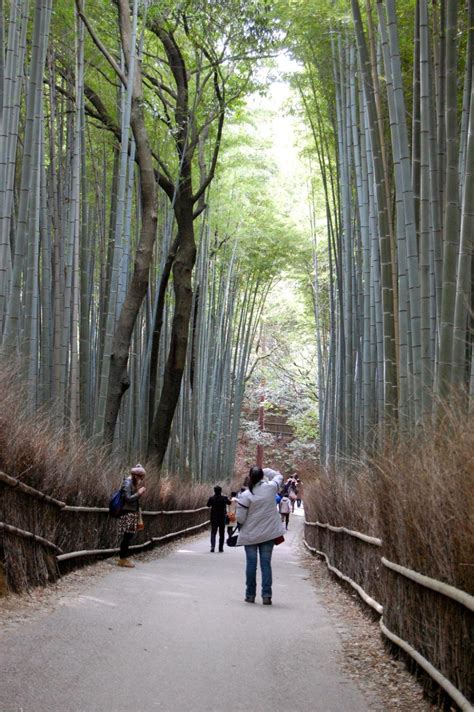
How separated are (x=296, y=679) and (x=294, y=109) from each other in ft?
33.1

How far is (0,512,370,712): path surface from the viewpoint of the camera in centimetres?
318

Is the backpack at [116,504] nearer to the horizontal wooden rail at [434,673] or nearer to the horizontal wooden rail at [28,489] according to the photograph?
the horizontal wooden rail at [28,489]

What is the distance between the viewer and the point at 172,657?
391 centimetres

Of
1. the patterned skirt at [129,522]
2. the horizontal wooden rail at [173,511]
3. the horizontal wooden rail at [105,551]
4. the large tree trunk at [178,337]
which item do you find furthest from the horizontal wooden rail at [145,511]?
the large tree trunk at [178,337]

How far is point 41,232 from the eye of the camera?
320 inches

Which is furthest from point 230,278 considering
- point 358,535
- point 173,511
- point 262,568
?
point 358,535

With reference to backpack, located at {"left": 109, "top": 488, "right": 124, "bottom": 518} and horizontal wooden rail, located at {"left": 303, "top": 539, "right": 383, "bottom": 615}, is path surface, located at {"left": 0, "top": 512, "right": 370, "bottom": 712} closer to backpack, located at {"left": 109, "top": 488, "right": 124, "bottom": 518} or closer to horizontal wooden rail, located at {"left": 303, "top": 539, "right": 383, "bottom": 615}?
horizontal wooden rail, located at {"left": 303, "top": 539, "right": 383, "bottom": 615}

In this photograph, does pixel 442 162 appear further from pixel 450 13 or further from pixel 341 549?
pixel 341 549

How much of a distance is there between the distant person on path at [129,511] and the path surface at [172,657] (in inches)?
63.7

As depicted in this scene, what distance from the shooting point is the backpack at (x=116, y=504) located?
25.7 feet

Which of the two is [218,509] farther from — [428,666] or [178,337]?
[428,666]

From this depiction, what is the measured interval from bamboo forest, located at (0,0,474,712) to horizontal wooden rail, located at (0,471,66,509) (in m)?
0.03

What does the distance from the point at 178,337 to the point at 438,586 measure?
9.08m

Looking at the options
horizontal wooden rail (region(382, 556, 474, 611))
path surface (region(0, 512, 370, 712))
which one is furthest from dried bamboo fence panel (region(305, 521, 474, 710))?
path surface (region(0, 512, 370, 712))
